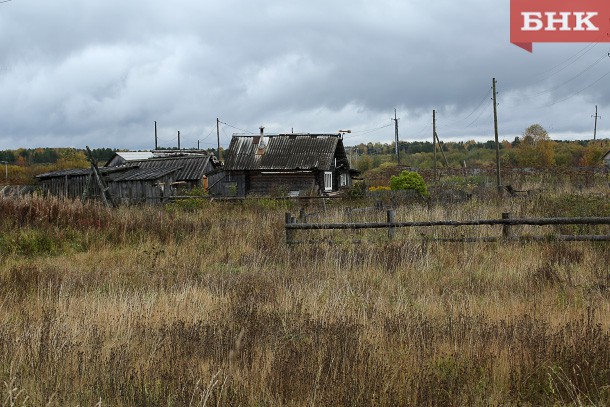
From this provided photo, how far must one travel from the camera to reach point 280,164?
3838 centimetres

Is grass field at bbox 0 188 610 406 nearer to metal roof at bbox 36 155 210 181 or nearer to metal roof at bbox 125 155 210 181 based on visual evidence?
metal roof at bbox 36 155 210 181

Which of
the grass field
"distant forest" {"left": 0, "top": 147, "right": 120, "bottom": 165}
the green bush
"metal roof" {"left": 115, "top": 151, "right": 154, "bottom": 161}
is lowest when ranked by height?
the grass field

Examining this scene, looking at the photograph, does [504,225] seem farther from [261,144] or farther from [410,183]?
[261,144]

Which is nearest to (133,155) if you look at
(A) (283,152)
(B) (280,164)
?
(A) (283,152)

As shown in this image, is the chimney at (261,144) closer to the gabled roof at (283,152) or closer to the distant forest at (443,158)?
the gabled roof at (283,152)

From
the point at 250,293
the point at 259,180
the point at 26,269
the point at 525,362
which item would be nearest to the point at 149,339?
the point at 250,293

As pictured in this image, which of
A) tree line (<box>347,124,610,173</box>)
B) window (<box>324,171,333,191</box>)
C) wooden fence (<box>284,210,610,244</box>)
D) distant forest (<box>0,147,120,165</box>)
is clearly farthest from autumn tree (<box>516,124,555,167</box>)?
distant forest (<box>0,147,120,165</box>)

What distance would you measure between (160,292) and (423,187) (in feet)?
86.6

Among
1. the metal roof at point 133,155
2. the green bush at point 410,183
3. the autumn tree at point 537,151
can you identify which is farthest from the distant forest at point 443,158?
the green bush at point 410,183

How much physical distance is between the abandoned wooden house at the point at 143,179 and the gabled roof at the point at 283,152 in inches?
78.8

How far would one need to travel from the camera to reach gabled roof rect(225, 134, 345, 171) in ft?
125

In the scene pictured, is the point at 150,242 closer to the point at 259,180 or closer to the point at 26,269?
the point at 26,269

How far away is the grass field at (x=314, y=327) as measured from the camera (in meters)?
4.32

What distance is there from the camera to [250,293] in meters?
7.71
